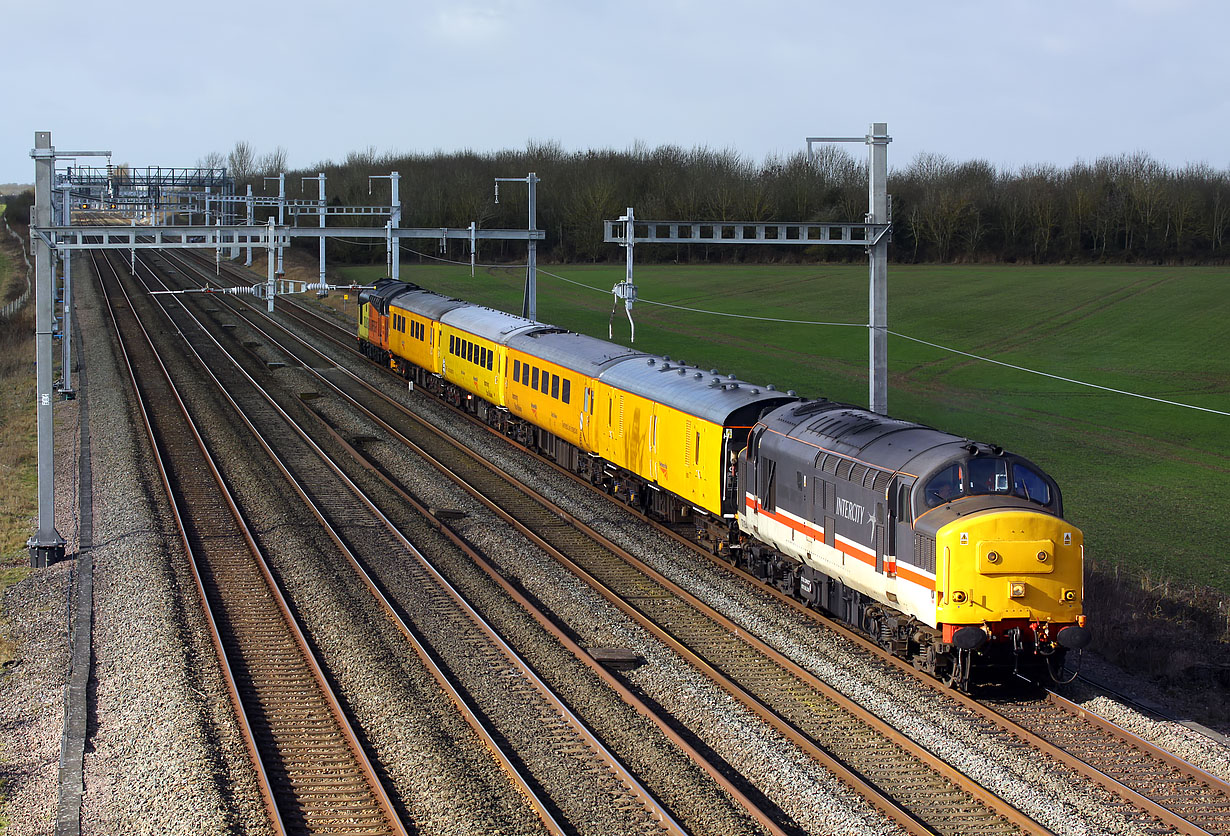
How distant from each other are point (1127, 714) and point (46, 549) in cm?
1911

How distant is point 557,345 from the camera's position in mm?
32719

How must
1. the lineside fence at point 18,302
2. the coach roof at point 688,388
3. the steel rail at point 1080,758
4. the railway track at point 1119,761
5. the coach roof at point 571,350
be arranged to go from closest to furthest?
the steel rail at point 1080,758, the railway track at point 1119,761, the coach roof at point 688,388, the coach roof at point 571,350, the lineside fence at point 18,302

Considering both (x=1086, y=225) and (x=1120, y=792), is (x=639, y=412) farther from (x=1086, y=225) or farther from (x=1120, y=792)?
(x=1086, y=225)

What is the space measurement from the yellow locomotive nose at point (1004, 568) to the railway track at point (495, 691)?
502 centimetres

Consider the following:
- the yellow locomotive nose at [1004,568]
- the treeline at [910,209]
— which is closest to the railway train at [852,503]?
the yellow locomotive nose at [1004,568]

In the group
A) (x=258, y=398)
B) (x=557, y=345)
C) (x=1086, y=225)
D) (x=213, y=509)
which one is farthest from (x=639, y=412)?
(x=1086, y=225)

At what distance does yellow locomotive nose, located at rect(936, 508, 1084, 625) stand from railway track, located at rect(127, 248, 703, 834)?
5020 mm

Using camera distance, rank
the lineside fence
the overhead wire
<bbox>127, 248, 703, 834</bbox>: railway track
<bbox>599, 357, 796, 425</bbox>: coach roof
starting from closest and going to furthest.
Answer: <bbox>127, 248, 703, 834</bbox>: railway track → <bbox>599, 357, 796, 425</bbox>: coach roof → the overhead wire → the lineside fence

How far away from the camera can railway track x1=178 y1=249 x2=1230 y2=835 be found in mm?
12750

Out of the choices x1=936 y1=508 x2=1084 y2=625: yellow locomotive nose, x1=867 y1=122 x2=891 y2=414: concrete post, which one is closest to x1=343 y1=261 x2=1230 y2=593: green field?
x1=867 y1=122 x2=891 y2=414: concrete post

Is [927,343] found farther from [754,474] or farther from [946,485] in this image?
[946,485]

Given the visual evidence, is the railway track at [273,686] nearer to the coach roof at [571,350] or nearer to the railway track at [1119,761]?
the railway track at [1119,761]

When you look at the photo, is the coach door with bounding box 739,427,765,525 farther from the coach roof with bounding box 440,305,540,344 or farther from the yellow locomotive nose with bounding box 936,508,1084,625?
the coach roof with bounding box 440,305,540,344

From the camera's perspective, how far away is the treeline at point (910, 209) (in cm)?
9967
